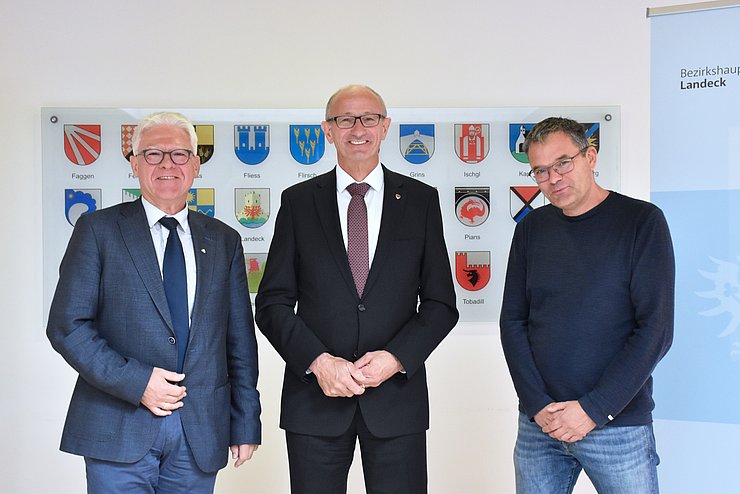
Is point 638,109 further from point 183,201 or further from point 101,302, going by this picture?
point 101,302

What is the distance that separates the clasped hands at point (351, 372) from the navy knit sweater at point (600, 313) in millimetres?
396

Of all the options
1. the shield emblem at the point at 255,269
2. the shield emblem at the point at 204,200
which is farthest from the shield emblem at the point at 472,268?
the shield emblem at the point at 204,200

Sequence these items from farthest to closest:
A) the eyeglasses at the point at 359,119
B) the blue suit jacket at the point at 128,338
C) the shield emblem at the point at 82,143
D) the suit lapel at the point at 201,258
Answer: the shield emblem at the point at 82,143 → the eyeglasses at the point at 359,119 → the suit lapel at the point at 201,258 → the blue suit jacket at the point at 128,338

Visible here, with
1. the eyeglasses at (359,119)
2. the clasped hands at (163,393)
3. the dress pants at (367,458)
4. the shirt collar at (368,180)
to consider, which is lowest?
the dress pants at (367,458)

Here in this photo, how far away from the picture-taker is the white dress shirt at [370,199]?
2461mm

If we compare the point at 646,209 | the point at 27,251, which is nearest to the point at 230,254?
the point at 646,209

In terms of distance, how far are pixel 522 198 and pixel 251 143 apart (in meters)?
1.35

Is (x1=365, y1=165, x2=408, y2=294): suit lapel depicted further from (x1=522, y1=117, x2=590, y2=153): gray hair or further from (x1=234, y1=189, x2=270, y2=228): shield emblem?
(x1=234, y1=189, x2=270, y2=228): shield emblem

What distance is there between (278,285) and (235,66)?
167 cm

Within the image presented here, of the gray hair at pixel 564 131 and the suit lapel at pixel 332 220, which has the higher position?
the gray hair at pixel 564 131

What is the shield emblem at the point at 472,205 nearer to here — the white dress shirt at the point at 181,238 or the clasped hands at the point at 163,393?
the white dress shirt at the point at 181,238

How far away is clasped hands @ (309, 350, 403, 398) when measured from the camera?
224cm

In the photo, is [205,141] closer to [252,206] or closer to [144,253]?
[252,206]

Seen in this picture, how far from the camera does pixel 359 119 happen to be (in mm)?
2434
